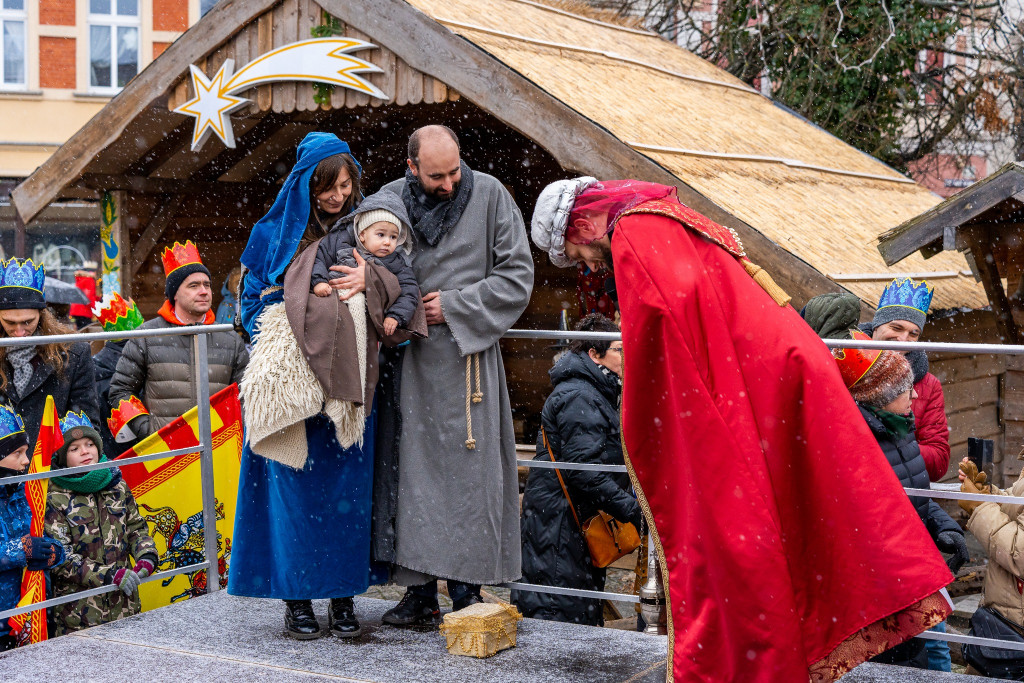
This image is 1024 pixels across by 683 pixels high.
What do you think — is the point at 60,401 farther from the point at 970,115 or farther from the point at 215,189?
the point at 970,115

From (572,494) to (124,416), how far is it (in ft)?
7.72

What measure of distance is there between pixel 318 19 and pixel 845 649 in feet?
19.5

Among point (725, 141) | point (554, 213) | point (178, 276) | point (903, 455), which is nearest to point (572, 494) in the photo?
point (903, 455)

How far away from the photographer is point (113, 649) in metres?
3.71

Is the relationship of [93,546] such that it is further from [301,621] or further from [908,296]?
[908,296]

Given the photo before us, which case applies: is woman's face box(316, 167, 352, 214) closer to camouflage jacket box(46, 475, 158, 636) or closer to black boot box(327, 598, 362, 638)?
black boot box(327, 598, 362, 638)

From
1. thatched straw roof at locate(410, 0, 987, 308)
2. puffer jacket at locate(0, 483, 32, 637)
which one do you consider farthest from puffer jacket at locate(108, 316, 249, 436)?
thatched straw roof at locate(410, 0, 987, 308)

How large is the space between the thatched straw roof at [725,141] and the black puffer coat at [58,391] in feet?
9.68

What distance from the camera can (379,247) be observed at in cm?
361

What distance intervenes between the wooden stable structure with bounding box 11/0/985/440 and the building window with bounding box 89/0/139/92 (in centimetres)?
1287

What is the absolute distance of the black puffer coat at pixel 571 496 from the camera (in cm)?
455

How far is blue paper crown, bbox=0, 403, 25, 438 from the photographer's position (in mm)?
4113

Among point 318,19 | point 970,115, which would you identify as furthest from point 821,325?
point 970,115

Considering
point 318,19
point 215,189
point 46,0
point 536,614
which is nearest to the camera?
point 536,614
